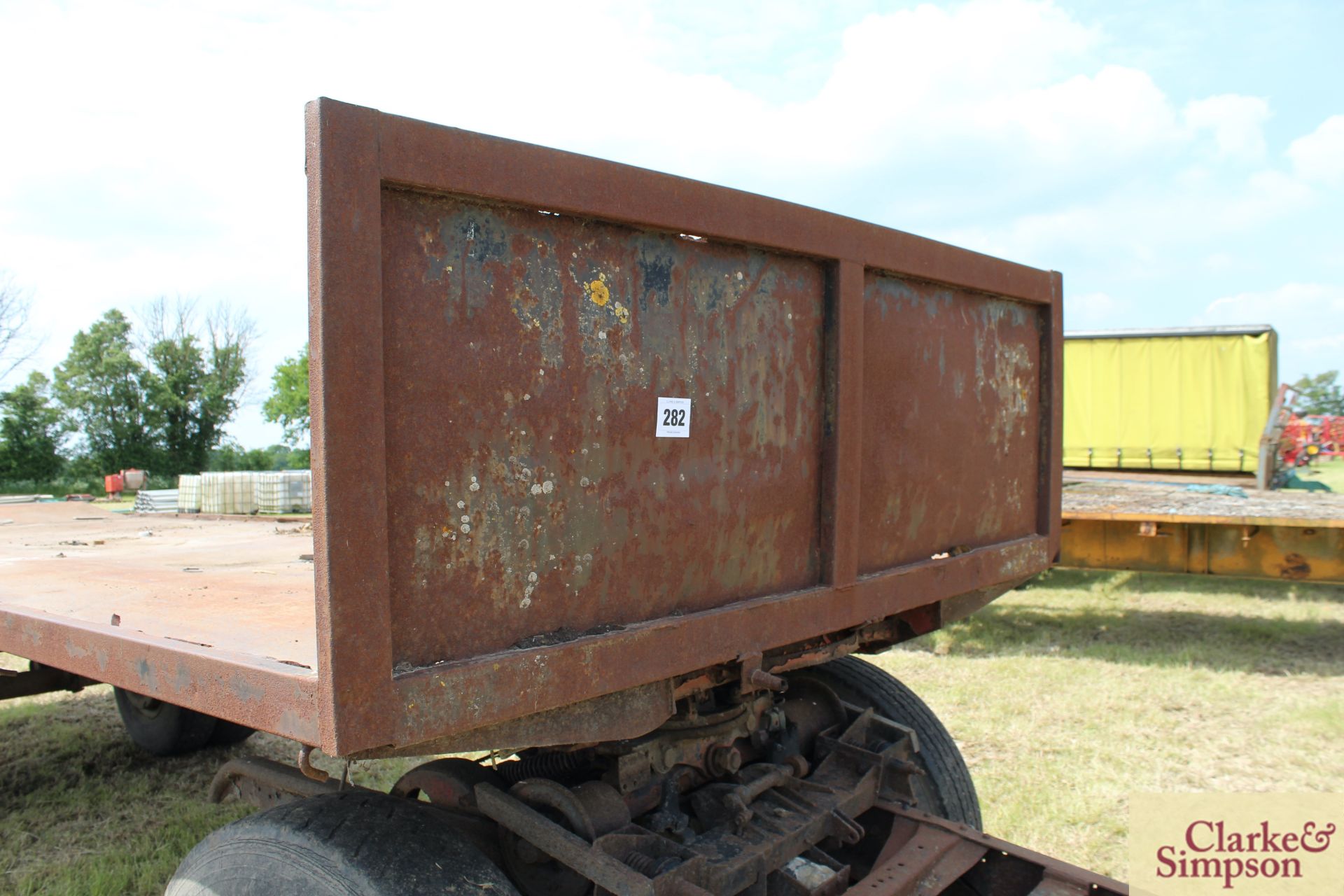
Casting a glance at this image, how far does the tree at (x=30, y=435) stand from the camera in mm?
33688

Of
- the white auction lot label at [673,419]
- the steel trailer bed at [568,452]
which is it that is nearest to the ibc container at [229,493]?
the steel trailer bed at [568,452]

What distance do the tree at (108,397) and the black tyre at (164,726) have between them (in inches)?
1475

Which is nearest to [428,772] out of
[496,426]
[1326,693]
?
[496,426]

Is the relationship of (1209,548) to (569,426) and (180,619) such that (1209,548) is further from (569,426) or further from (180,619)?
(180,619)

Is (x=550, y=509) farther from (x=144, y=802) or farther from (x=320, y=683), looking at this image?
(x=144, y=802)

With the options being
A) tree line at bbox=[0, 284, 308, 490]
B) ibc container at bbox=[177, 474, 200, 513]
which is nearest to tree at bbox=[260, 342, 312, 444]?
tree line at bbox=[0, 284, 308, 490]

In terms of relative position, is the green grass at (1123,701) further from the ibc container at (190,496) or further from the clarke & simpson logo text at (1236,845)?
the ibc container at (190,496)

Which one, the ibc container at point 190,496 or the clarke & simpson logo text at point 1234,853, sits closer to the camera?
the clarke & simpson logo text at point 1234,853

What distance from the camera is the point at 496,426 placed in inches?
59.4

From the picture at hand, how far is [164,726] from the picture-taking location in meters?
4.52

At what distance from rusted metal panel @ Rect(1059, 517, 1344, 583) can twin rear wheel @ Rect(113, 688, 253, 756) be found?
20.4ft

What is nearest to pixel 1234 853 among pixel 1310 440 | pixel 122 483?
pixel 1310 440

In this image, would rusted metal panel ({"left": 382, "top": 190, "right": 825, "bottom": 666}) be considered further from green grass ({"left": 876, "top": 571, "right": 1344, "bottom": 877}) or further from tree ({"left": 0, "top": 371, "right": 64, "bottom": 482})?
tree ({"left": 0, "top": 371, "right": 64, "bottom": 482})

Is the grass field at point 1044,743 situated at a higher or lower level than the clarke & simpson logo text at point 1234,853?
lower
